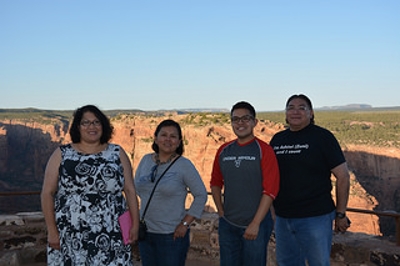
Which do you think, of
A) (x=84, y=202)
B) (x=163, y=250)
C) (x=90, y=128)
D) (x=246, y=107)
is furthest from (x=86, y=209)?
(x=246, y=107)

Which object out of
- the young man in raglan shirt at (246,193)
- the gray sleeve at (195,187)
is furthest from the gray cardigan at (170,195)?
the young man in raglan shirt at (246,193)

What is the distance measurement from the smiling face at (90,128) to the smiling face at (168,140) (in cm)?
56

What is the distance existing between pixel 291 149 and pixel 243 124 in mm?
514

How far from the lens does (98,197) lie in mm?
3559

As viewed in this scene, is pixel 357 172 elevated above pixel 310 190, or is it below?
below

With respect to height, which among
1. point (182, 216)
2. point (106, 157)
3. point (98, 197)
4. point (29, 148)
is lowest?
point (29, 148)

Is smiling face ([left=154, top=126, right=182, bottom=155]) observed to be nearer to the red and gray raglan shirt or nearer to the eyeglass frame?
the red and gray raglan shirt

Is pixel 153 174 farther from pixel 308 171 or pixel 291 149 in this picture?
pixel 308 171

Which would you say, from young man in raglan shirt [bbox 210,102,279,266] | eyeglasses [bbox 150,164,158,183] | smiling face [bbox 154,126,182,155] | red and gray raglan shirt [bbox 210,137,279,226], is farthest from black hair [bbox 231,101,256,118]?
eyeglasses [bbox 150,164,158,183]

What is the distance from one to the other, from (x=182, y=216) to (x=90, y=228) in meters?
0.83

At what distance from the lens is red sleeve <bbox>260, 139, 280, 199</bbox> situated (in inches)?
147

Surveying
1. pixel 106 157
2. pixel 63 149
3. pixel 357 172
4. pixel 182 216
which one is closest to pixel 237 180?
pixel 182 216

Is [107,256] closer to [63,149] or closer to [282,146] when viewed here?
[63,149]

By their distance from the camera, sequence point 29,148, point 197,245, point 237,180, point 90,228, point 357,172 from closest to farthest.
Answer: point 90,228 < point 237,180 < point 197,245 < point 357,172 < point 29,148
